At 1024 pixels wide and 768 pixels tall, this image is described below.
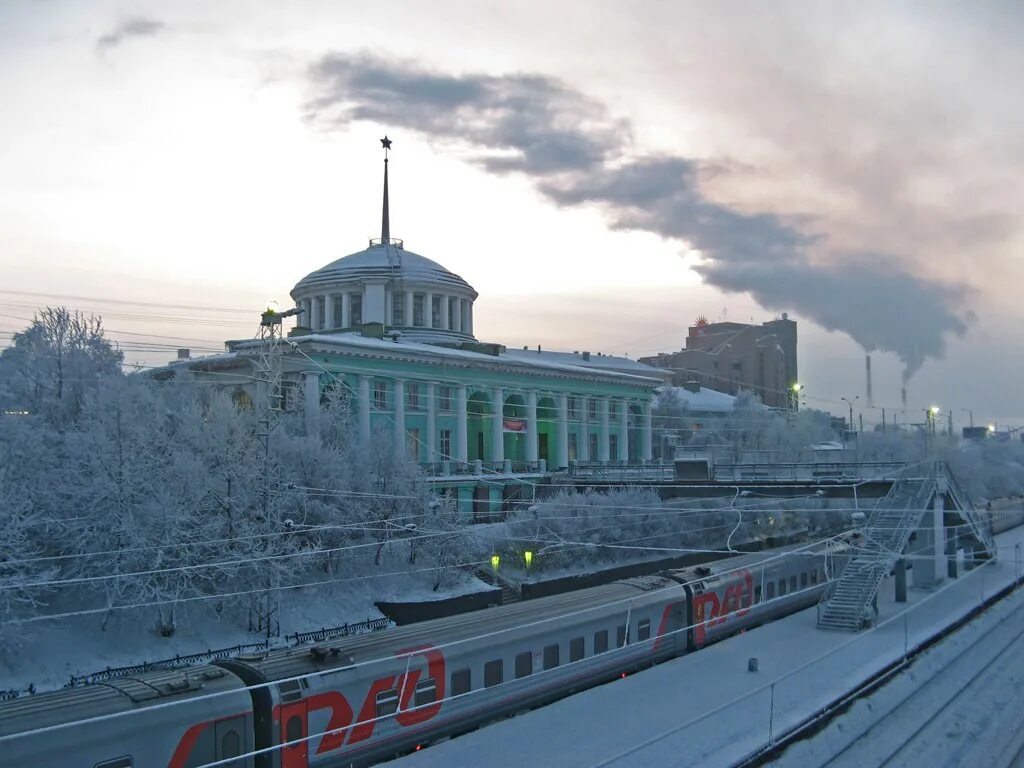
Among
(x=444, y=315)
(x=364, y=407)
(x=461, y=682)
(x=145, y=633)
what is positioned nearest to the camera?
(x=461, y=682)

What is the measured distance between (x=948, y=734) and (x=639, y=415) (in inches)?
2299

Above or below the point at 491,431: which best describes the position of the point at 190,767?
below

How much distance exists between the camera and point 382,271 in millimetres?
76938

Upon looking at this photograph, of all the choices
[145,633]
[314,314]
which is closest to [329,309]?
[314,314]

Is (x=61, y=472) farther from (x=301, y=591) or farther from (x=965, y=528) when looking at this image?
(x=965, y=528)

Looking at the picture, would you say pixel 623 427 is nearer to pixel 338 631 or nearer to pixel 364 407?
pixel 364 407

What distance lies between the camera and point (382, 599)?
130 ft

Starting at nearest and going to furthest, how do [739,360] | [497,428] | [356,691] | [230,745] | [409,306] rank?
[230,745]
[356,691]
[497,428]
[409,306]
[739,360]

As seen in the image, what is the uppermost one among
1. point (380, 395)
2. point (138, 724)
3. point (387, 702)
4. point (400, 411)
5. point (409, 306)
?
point (409, 306)

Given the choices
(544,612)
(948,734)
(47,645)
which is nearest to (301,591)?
(47,645)

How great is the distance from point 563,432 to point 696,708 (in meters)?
49.3

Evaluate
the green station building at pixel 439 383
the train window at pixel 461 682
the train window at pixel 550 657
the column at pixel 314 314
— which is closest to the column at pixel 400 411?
the green station building at pixel 439 383

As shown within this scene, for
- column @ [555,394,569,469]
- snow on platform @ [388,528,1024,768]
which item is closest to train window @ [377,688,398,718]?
snow on platform @ [388,528,1024,768]

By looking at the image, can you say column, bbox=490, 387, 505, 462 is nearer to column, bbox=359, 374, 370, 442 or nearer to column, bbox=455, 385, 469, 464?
column, bbox=455, 385, 469, 464
